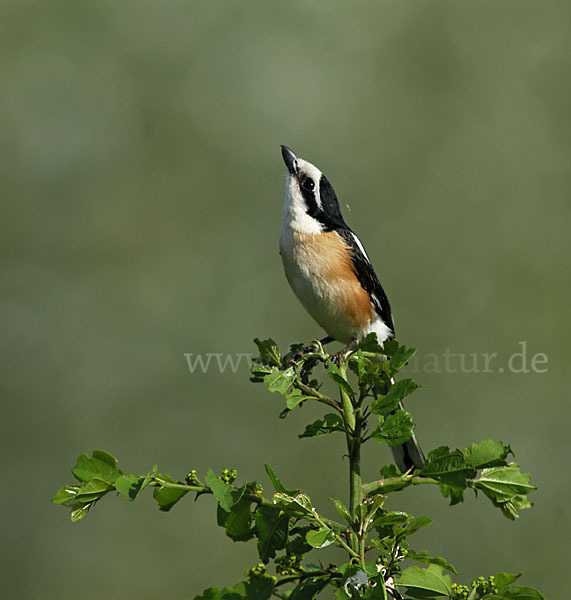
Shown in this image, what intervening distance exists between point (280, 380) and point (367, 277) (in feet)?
8.58

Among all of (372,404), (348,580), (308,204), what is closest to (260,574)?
(348,580)

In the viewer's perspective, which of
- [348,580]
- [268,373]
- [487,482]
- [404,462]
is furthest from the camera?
[404,462]

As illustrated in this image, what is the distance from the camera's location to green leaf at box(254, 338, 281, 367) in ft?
8.23

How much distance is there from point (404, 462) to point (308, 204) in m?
1.76

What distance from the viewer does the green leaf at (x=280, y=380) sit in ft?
6.75

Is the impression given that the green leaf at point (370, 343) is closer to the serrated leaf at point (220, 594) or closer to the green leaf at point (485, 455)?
the green leaf at point (485, 455)

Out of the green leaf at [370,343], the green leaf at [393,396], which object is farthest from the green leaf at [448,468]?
the green leaf at [370,343]

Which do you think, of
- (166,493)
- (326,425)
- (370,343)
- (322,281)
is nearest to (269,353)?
(370,343)

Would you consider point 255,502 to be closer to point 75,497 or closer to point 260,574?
point 260,574

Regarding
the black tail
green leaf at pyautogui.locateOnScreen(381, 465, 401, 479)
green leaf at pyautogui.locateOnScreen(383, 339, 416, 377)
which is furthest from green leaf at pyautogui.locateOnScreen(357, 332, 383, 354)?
the black tail

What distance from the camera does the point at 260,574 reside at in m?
1.77

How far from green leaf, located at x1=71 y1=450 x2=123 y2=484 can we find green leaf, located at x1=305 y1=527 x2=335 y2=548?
1.83 ft

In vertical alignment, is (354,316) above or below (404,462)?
above

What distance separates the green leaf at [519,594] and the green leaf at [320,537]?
451 millimetres
